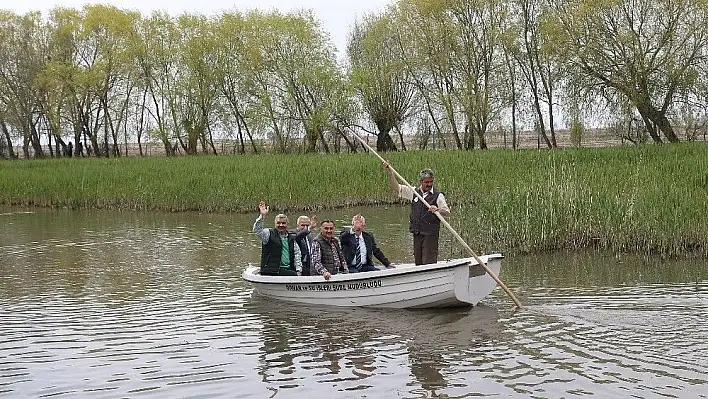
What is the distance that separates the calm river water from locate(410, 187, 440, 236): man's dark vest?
3.78 ft

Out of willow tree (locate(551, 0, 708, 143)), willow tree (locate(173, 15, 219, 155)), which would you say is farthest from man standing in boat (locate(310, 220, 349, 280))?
willow tree (locate(173, 15, 219, 155))

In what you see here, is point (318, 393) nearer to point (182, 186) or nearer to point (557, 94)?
point (182, 186)

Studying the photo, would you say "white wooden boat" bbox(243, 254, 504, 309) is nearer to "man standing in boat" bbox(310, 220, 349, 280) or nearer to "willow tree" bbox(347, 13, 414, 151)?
"man standing in boat" bbox(310, 220, 349, 280)

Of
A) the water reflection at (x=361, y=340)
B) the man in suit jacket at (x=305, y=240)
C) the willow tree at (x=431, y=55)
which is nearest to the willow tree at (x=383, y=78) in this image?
the willow tree at (x=431, y=55)

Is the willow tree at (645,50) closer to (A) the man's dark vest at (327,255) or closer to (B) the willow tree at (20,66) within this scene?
(A) the man's dark vest at (327,255)

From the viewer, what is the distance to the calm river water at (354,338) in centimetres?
796

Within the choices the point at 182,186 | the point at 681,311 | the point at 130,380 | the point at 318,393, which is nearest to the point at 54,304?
the point at 130,380

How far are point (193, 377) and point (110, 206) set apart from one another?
70.6 feet

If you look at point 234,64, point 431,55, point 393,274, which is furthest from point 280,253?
point 234,64

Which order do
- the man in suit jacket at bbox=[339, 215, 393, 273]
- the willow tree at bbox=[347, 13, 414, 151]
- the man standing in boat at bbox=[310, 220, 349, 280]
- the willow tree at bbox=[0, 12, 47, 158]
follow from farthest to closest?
the willow tree at bbox=[0, 12, 47, 158] → the willow tree at bbox=[347, 13, 414, 151] → the man in suit jacket at bbox=[339, 215, 393, 273] → the man standing in boat at bbox=[310, 220, 349, 280]

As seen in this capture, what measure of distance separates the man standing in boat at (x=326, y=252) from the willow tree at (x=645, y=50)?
2259 cm

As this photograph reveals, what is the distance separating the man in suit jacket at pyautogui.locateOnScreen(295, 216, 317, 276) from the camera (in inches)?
482

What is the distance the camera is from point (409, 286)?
10867mm

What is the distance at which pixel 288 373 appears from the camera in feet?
28.0
